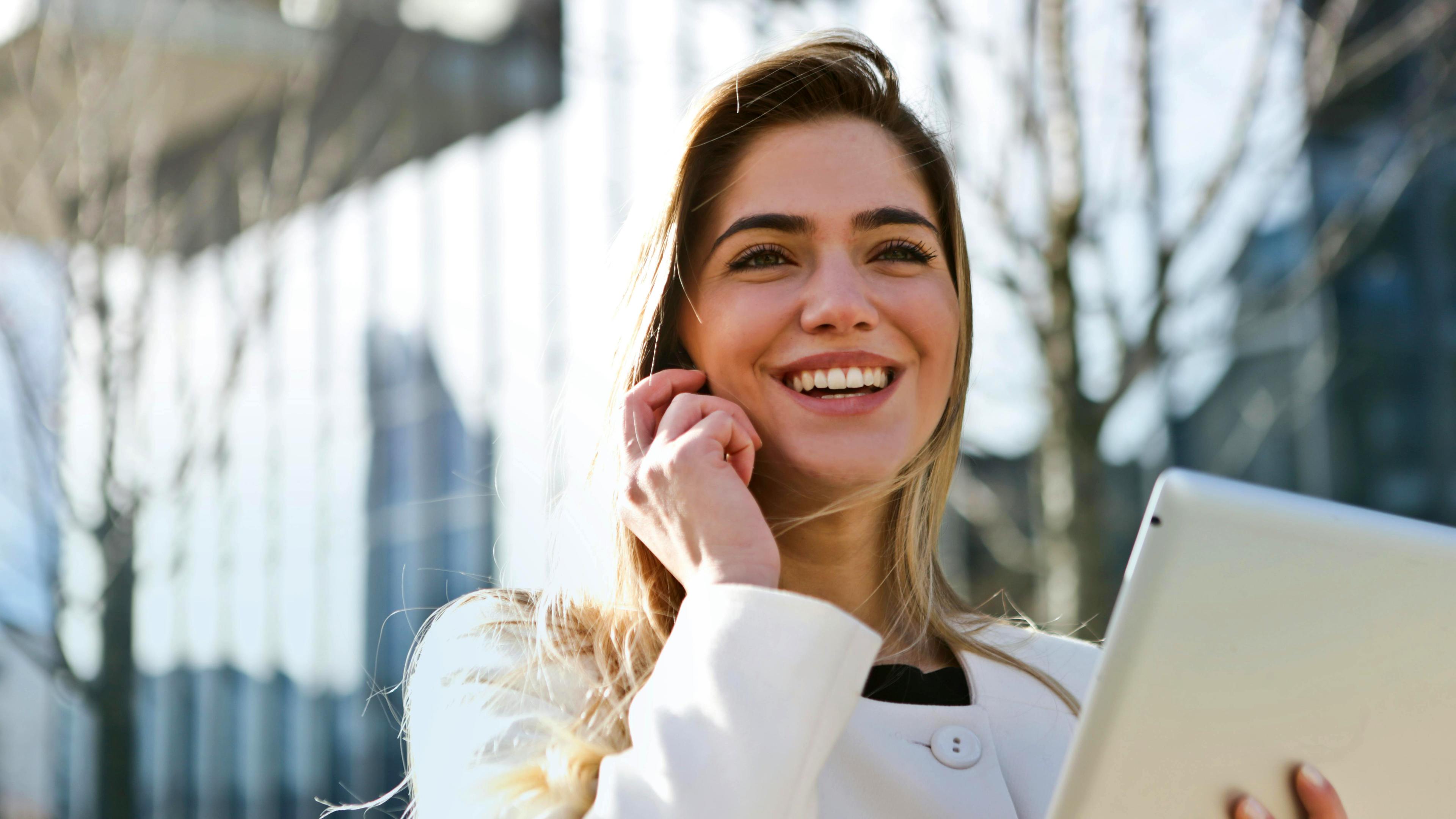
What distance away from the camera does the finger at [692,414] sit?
1.73 metres

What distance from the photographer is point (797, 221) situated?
1914 mm

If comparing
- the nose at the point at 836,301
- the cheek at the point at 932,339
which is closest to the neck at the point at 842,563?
the cheek at the point at 932,339

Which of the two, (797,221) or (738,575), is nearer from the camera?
(738,575)

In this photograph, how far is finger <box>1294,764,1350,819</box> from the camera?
3.65ft

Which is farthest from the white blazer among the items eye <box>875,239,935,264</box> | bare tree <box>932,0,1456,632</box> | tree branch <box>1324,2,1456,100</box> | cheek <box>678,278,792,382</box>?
tree branch <box>1324,2,1456,100</box>

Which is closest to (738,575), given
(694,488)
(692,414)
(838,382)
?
(694,488)

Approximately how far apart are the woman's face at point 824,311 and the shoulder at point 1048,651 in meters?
0.41

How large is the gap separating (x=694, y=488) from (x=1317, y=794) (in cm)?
79

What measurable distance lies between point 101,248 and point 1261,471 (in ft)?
20.4

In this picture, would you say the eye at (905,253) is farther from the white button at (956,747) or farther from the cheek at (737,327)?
the white button at (956,747)

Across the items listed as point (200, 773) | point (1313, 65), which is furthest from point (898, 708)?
point (200, 773)

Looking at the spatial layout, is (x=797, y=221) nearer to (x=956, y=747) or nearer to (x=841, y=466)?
(x=841, y=466)

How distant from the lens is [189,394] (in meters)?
5.91

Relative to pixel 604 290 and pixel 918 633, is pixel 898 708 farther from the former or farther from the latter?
pixel 604 290
